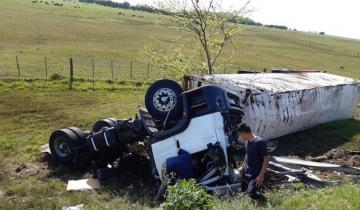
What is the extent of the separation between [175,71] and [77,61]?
18029mm

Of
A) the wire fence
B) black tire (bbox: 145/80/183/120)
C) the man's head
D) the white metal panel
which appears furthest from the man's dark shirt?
the wire fence

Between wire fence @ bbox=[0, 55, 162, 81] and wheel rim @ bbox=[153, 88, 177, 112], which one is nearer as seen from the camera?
wheel rim @ bbox=[153, 88, 177, 112]

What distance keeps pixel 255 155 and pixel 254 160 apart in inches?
4.3

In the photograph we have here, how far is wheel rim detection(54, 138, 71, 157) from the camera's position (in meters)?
11.3

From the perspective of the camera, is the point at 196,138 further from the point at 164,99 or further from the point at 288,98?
the point at 288,98

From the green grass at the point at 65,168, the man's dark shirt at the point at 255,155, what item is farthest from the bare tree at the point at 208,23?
the man's dark shirt at the point at 255,155

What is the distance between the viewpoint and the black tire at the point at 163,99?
377 inches

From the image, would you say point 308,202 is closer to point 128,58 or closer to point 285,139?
point 285,139

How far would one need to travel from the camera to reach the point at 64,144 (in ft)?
37.4

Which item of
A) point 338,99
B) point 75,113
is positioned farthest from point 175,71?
point 338,99

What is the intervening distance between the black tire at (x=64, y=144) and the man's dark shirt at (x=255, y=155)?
191 inches

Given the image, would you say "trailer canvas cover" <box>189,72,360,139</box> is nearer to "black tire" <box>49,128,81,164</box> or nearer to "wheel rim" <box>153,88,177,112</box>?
"wheel rim" <box>153,88,177,112</box>

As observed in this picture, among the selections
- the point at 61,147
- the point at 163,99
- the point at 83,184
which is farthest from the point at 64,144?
the point at 163,99

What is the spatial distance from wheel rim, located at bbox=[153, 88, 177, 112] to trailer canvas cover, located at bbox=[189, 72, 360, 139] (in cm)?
375
